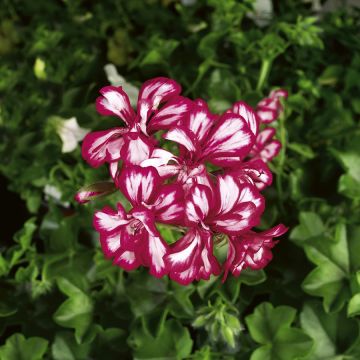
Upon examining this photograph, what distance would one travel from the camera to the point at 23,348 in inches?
29.2

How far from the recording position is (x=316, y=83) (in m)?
1.01

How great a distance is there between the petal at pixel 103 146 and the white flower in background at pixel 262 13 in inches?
25.7

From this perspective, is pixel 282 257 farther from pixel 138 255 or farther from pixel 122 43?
pixel 122 43

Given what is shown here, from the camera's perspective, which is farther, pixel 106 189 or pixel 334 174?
pixel 334 174

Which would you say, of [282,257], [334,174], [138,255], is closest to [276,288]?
[282,257]

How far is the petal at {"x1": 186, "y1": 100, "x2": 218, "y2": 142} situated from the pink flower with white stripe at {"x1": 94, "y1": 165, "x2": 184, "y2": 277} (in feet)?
0.20

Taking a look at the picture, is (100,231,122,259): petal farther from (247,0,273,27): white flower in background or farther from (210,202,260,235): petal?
(247,0,273,27): white flower in background

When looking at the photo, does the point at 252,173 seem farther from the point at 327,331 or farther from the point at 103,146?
the point at 327,331

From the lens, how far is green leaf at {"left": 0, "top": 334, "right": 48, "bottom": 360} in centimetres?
73

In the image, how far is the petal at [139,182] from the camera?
18.1 inches

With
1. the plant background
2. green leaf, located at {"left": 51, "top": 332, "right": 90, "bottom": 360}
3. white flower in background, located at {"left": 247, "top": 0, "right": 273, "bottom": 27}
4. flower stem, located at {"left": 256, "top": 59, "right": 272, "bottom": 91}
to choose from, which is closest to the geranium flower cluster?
the plant background

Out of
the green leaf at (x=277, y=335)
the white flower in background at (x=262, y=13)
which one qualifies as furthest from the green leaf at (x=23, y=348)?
the white flower in background at (x=262, y=13)

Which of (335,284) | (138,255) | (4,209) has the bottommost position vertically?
(4,209)

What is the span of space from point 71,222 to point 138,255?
37 cm
